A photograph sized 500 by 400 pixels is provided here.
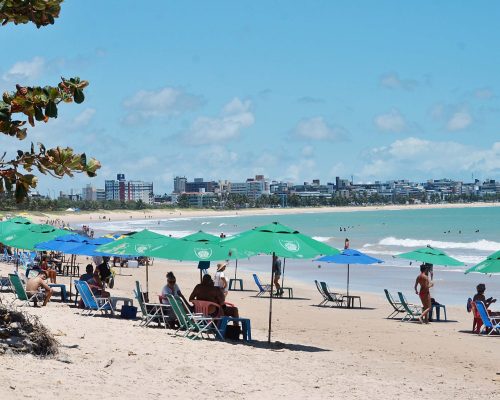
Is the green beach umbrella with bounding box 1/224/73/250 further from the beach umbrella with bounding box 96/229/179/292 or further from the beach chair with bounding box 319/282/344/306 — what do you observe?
the beach chair with bounding box 319/282/344/306

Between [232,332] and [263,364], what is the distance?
7.45ft

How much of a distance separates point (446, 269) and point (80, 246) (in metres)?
18.9

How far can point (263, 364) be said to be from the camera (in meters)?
9.59

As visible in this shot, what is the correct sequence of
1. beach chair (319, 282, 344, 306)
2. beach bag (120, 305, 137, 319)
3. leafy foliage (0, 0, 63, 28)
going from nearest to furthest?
leafy foliage (0, 0, 63, 28), beach bag (120, 305, 137, 319), beach chair (319, 282, 344, 306)

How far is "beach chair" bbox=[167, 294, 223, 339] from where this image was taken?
37.5ft

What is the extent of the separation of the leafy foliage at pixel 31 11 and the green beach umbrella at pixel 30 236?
8.79 meters

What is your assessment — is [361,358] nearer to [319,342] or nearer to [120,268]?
[319,342]

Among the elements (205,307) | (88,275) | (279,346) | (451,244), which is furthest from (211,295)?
(451,244)

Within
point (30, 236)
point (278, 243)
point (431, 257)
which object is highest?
point (278, 243)

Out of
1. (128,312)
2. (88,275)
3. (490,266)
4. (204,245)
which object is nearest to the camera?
(204,245)

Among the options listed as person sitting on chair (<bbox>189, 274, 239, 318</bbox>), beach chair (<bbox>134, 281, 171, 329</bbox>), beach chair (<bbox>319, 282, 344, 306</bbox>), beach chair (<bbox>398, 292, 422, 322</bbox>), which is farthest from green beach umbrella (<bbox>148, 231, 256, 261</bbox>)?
beach chair (<bbox>319, 282, 344, 306</bbox>)

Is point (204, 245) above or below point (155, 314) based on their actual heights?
above

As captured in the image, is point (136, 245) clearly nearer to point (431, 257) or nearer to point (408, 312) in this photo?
point (408, 312)

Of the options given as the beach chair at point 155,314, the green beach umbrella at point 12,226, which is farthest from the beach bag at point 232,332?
the green beach umbrella at point 12,226
